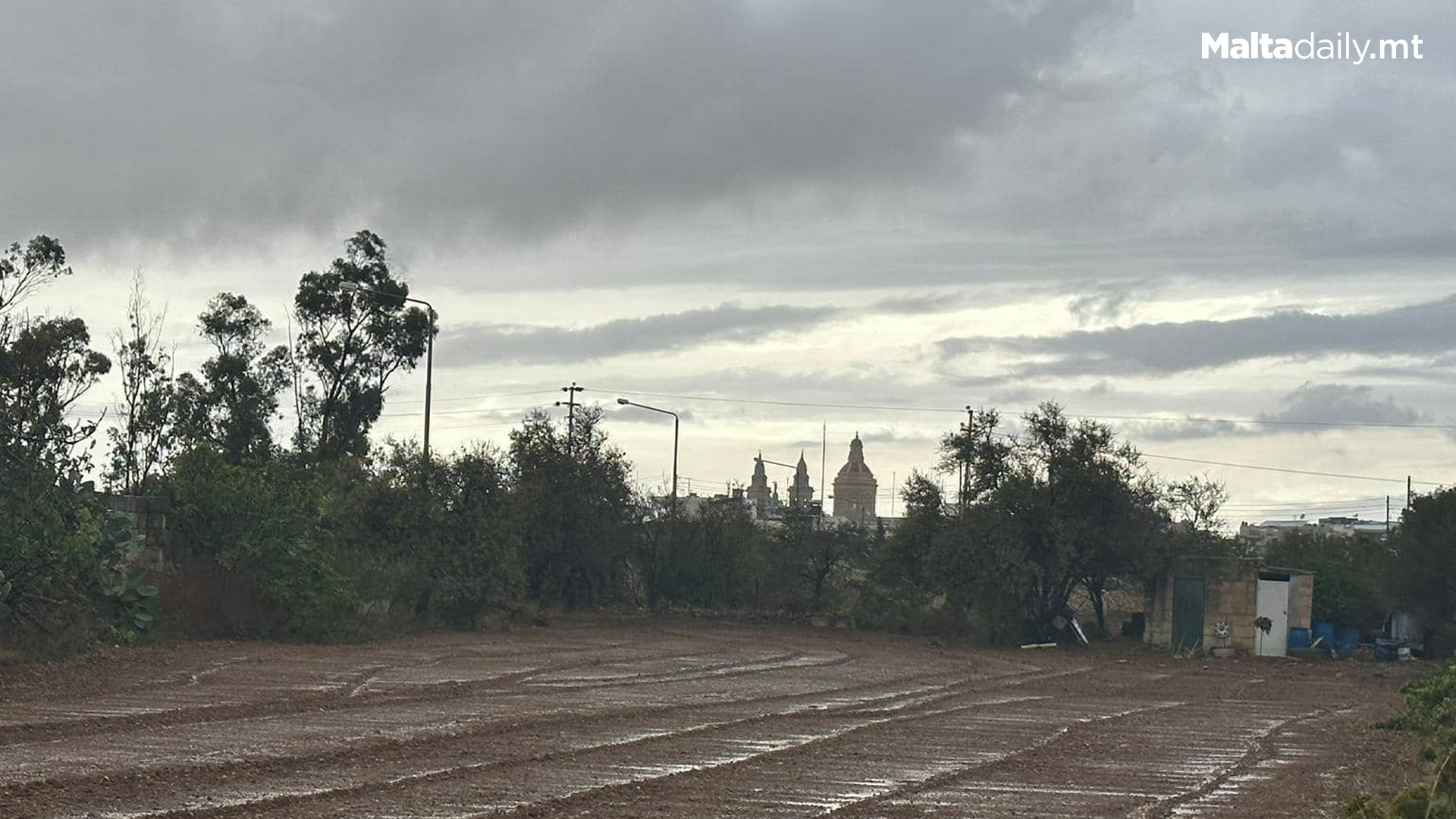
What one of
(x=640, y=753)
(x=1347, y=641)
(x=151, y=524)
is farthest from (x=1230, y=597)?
(x=640, y=753)

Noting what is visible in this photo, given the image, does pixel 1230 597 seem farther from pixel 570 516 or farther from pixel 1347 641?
pixel 570 516

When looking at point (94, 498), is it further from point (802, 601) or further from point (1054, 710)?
point (802, 601)

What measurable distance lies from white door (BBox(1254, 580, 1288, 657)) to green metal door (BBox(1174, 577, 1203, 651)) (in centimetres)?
150

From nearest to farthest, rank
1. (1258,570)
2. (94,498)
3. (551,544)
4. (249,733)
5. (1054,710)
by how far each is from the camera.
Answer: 1. (249,733)
2. (1054,710)
3. (94,498)
4. (1258,570)
5. (551,544)

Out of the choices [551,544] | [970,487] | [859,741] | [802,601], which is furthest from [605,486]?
[859,741]

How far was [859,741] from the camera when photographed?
61.5 feet

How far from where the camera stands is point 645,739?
18.0 m

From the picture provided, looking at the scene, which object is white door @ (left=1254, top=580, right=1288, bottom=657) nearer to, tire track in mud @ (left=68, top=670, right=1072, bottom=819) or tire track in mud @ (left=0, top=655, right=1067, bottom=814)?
tire track in mud @ (left=68, top=670, right=1072, bottom=819)

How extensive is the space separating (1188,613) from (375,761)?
34.6 metres

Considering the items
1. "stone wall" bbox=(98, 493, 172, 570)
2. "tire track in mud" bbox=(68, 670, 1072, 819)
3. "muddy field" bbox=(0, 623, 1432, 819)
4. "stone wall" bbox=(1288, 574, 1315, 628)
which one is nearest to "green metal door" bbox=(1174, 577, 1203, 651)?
"stone wall" bbox=(1288, 574, 1315, 628)

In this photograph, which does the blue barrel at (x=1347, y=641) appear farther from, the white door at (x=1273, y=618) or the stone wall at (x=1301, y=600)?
the white door at (x=1273, y=618)

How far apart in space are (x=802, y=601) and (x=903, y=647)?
12.9 meters

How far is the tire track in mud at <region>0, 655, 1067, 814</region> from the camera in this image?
1270 centimetres

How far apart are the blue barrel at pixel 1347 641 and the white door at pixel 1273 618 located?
1.96 metres
